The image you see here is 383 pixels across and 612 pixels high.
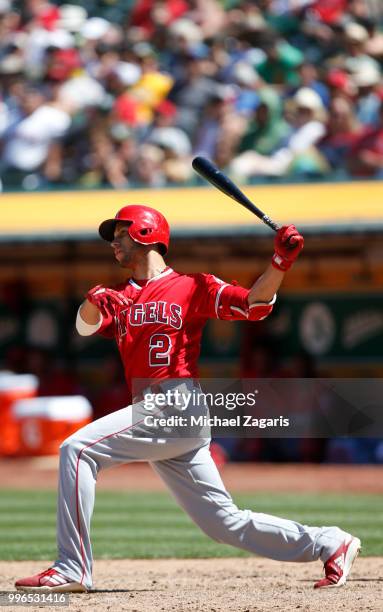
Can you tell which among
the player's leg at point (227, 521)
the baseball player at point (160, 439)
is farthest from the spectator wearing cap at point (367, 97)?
the player's leg at point (227, 521)

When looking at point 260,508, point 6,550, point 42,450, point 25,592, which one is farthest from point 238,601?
point 42,450

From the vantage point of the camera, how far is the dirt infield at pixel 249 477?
1054 cm

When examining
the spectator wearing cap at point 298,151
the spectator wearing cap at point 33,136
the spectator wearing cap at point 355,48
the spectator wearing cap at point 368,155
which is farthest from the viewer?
the spectator wearing cap at point 33,136

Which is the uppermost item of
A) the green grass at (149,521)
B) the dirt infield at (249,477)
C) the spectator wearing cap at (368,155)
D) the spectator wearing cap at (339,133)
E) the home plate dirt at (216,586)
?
the spectator wearing cap at (339,133)

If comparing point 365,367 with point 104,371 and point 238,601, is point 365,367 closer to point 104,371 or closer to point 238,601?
point 104,371

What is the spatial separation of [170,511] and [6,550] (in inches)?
90.8

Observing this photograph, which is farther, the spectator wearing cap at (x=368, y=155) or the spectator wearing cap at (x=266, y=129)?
the spectator wearing cap at (x=266, y=129)

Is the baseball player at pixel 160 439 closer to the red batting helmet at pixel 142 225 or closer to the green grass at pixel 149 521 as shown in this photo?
the red batting helmet at pixel 142 225

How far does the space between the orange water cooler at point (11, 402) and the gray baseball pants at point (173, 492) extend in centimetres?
741

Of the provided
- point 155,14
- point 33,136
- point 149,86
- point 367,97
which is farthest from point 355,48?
point 33,136

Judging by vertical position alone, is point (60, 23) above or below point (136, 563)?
above

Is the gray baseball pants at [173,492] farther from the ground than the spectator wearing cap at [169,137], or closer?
closer

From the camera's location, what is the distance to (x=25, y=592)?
503 cm

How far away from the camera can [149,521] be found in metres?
8.53
